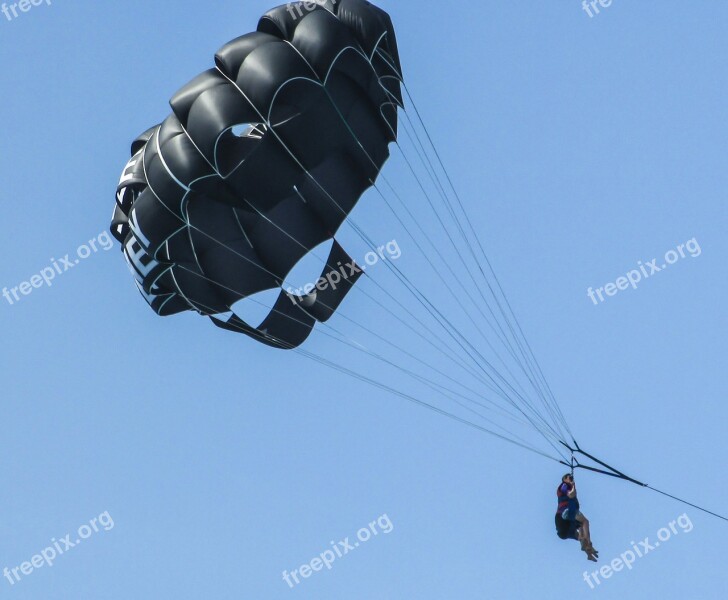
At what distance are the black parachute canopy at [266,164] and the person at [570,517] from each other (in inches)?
263

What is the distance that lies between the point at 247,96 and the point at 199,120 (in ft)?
3.38

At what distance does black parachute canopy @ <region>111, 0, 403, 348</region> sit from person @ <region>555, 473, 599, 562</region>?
6.68 metres

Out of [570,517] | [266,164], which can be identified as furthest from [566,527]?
[266,164]

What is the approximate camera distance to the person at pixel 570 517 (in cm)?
3120

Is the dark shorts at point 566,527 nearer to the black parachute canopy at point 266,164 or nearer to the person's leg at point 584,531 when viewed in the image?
the person's leg at point 584,531

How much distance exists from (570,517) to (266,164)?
928 centimetres

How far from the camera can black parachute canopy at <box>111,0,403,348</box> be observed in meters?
30.1

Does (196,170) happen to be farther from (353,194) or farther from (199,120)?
(353,194)

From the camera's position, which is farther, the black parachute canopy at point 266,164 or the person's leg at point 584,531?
the person's leg at point 584,531

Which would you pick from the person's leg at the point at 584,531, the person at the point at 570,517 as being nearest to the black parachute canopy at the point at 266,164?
the person at the point at 570,517

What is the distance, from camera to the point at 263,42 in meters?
30.3

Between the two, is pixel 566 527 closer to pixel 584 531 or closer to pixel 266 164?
pixel 584 531

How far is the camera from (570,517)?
3122 centimetres

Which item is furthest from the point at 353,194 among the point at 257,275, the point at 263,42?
the point at 263,42
